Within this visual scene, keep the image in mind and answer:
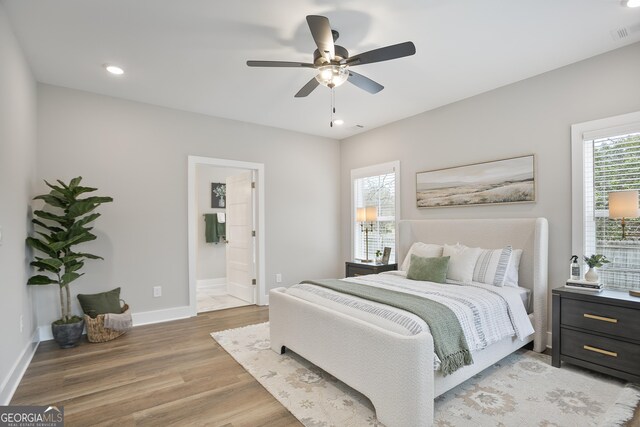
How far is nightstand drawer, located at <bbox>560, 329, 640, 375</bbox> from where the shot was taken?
7.93ft

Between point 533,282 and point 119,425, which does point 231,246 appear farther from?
point 533,282

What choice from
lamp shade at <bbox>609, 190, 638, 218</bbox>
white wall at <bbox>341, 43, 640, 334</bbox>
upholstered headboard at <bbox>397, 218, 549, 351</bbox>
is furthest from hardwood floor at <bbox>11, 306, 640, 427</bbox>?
white wall at <bbox>341, 43, 640, 334</bbox>

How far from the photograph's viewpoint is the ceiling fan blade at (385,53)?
219 cm

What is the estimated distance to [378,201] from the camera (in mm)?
5227

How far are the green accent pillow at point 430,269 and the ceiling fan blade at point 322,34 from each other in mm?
2210

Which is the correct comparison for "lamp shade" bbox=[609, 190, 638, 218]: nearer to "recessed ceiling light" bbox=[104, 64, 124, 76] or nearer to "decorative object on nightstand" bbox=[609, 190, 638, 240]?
"decorative object on nightstand" bbox=[609, 190, 638, 240]

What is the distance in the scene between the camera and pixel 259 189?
5.04 meters

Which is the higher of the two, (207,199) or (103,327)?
(207,199)

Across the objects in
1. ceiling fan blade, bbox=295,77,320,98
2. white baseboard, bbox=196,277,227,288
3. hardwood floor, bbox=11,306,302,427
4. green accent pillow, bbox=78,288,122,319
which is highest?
ceiling fan blade, bbox=295,77,320,98

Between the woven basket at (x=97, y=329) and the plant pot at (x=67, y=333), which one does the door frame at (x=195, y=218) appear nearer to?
the woven basket at (x=97, y=329)

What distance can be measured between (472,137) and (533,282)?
1768 mm

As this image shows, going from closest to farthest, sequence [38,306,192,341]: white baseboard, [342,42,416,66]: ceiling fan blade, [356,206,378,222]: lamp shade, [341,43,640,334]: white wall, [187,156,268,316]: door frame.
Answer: [342,42,416,66]: ceiling fan blade → [341,43,640,334]: white wall → [38,306,192,341]: white baseboard → [187,156,268,316]: door frame → [356,206,378,222]: lamp shade

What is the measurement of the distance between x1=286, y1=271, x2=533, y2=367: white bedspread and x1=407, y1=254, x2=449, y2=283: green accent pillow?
0.35ft

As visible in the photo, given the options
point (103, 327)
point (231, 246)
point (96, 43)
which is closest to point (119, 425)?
point (103, 327)
